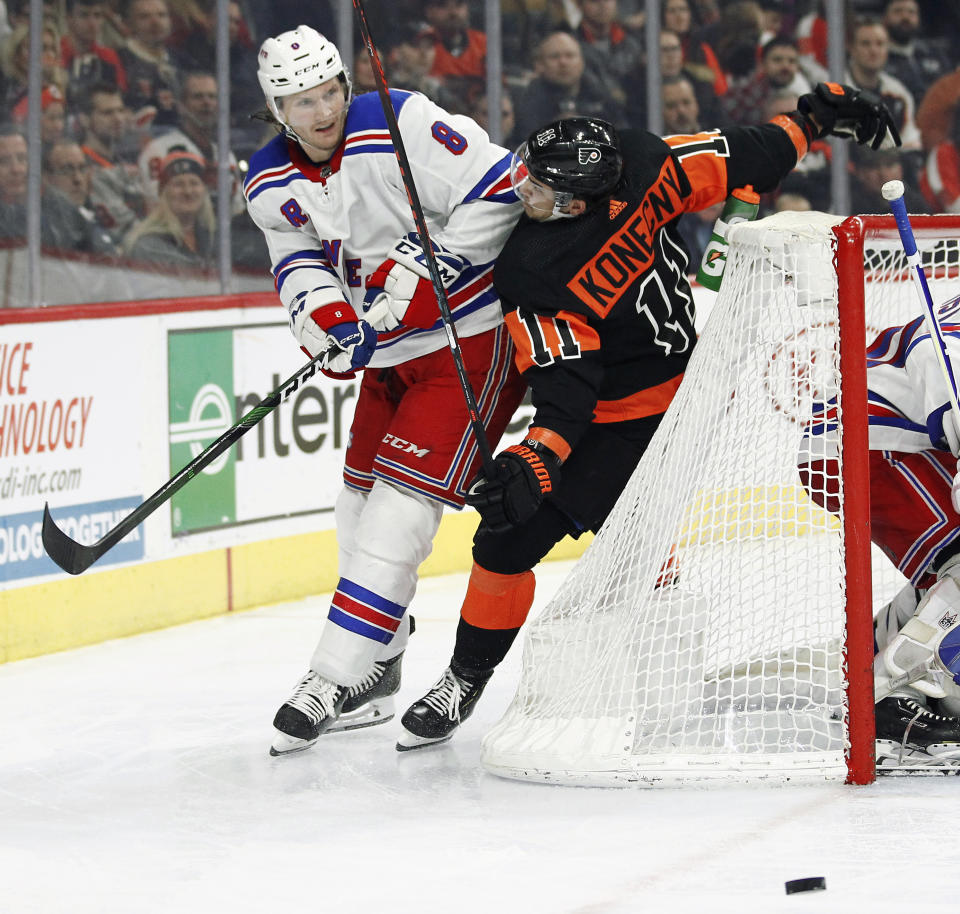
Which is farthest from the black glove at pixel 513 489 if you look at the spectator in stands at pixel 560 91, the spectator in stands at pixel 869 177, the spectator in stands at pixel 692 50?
the spectator in stands at pixel 869 177

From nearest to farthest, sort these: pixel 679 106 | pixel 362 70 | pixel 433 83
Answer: pixel 362 70
pixel 433 83
pixel 679 106

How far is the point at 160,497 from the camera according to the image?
118 inches

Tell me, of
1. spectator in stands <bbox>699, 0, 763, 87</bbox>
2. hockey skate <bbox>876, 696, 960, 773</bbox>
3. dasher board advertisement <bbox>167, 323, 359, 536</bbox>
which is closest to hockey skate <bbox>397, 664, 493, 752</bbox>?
hockey skate <bbox>876, 696, 960, 773</bbox>

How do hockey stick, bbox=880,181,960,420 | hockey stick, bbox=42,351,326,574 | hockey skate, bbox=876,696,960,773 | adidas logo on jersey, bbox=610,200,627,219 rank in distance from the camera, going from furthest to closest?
hockey stick, bbox=42,351,326,574, adidas logo on jersey, bbox=610,200,627,219, hockey skate, bbox=876,696,960,773, hockey stick, bbox=880,181,960,420

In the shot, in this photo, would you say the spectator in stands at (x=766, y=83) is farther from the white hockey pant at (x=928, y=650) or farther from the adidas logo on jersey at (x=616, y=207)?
the white hockey pant at (x=928, y=650)

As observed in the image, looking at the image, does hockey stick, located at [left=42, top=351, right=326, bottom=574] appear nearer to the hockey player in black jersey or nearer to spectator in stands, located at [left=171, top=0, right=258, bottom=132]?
the hockey player in black jersey

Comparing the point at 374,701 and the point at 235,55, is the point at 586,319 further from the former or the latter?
the point at 235,55

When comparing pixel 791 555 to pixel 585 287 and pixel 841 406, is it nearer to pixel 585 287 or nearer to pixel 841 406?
pixel 841 406

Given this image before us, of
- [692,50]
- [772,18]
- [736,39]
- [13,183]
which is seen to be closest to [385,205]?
[13,183]

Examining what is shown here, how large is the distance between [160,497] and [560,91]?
108 inches

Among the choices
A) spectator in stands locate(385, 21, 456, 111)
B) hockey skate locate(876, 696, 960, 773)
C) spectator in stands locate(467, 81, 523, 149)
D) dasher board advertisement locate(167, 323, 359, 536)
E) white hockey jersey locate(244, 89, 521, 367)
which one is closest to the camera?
hockey skate locate(876, 696, 960, 773)

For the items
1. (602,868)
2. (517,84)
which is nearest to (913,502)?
(602,868)

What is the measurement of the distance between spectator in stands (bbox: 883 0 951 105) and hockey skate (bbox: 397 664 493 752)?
3.88 m

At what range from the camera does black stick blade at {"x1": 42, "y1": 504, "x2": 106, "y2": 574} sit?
3074 millimetres
